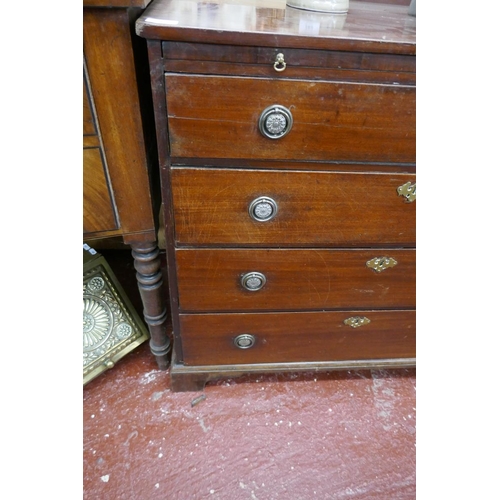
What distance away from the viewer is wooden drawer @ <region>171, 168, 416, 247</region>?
0.75 metres

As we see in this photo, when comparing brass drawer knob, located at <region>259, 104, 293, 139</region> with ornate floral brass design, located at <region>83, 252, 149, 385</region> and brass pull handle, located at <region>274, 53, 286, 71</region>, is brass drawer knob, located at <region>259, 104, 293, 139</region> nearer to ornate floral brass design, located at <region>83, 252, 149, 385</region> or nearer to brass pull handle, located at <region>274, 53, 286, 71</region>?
brass pull handle, located at <region>274, 53, 286, 71</region>

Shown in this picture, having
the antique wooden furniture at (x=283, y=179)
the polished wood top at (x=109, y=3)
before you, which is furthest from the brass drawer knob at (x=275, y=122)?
the polished wood top at (x=109, y=3)

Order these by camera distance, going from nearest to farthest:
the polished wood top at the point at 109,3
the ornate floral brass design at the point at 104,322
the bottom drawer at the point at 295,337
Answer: the polished wood top at the point at 109,3 → the bottom drawer at the point at 295,337 → the ornate floral brass design at the point at 104,322

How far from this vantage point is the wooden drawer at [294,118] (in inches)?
25.7

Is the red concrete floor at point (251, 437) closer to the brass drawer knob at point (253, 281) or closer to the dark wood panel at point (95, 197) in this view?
the brass drawer knob at point (253, 281)

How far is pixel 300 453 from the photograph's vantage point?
3.21 ft

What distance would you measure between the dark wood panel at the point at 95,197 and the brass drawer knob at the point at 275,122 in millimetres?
309

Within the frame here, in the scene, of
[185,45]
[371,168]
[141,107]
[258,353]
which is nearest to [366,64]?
[371,168]

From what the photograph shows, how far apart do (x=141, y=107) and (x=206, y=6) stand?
0.79ft

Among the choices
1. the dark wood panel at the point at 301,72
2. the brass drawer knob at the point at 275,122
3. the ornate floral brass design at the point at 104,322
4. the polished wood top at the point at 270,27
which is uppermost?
the polished wood top at the point at 270,27

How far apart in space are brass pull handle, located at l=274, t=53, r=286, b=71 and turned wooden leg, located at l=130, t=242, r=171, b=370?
18.4 inches

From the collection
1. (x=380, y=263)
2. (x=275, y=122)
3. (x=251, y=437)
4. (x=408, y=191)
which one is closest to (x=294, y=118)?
(x=275, y=122)

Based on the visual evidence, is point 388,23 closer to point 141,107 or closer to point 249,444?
point 141,107

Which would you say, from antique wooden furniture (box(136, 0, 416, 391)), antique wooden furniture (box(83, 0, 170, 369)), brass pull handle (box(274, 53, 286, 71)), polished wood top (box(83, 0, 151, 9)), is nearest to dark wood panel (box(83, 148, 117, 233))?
antique wooden furniture (box(83, 0, 170, 369))
